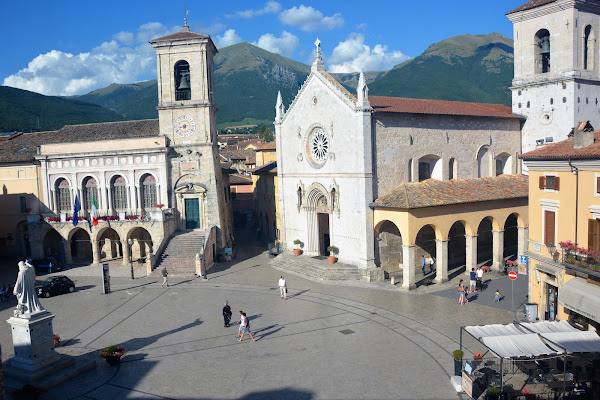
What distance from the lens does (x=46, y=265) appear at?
38188 millimetres

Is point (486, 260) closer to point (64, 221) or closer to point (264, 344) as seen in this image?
point (264, 344)

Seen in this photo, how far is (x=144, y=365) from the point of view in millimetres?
19438

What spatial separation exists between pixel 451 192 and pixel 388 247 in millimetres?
5821

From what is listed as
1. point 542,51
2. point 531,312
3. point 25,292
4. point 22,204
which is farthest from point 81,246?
point 542,51

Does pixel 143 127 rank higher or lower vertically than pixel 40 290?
higher

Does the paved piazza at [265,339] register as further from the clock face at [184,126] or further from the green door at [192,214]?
the clock face at [184,126]

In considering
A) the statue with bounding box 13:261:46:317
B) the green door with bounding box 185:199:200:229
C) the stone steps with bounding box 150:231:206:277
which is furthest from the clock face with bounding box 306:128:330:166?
the statue with bounding box 13:261:46:317

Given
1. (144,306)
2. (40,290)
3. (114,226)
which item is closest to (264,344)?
(144,306)

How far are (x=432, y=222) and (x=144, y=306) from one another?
18204mm

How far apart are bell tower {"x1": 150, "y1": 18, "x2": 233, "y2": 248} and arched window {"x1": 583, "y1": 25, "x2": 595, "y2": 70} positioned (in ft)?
100

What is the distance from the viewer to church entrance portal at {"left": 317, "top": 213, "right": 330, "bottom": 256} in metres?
38.6

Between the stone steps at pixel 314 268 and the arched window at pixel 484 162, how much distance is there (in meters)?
14.1

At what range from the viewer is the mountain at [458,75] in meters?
139

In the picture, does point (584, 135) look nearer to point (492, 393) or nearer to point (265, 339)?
point (492, 393)
